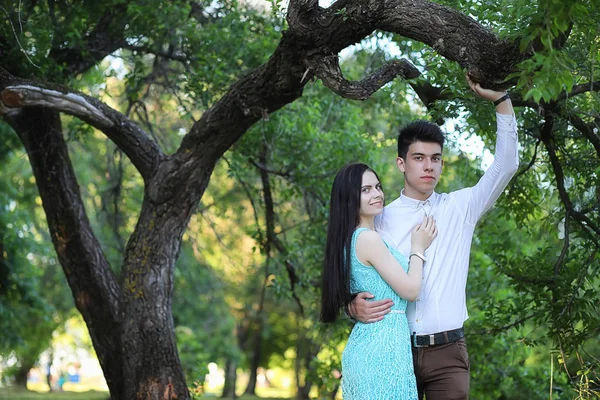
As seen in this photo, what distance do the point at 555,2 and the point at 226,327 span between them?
17.6 metres

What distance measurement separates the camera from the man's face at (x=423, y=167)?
4055mm

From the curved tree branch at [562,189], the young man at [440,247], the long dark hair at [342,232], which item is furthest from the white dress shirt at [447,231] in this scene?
the curved tree branch at [562,189]

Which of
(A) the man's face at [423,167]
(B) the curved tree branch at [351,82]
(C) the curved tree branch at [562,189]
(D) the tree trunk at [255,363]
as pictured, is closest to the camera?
(A) the man's face at [423,167]

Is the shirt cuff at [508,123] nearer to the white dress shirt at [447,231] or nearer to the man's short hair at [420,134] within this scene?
the white dress shirt at [447,231]

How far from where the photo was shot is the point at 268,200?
826 cm

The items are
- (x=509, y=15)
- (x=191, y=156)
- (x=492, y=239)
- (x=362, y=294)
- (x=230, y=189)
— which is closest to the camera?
(x=362, y=294)

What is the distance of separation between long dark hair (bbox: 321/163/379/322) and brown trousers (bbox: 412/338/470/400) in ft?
1.44

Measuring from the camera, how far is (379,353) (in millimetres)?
3777

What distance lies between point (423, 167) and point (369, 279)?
0.61 meters

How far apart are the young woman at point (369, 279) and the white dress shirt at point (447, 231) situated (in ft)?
0.29

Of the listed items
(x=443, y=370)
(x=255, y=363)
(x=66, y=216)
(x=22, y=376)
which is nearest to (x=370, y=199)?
(x=443, y=370)

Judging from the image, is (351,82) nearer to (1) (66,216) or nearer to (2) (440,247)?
(2) (440,247)

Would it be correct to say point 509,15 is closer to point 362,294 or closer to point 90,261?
point 362,294

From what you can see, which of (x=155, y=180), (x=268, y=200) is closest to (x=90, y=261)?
(x=155, y=180)
